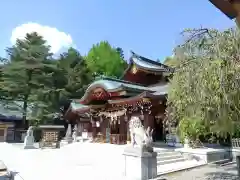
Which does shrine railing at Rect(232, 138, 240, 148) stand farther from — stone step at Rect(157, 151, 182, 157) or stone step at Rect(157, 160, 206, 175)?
stone step at Rect(157, 151, 182, 157)

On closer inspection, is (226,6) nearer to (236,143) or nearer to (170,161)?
(170,161)

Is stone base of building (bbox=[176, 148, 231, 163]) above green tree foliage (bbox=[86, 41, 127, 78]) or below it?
below

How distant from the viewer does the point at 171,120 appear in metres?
9.13

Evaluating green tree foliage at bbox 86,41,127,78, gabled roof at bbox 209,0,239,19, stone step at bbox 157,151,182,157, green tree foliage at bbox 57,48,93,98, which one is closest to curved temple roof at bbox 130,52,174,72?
stone step at bbox 157,151,182,157

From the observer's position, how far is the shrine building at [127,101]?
16.8m

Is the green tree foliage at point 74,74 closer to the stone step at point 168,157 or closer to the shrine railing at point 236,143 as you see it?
the stone step at point 168,157

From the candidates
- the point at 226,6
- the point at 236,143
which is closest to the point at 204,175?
the point at 236,143

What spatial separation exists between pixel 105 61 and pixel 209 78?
38.6 meters

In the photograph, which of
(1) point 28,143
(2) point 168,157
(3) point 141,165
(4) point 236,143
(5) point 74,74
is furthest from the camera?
(5) point 74,74

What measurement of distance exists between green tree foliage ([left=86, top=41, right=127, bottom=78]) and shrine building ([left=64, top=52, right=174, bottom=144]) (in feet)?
59.7

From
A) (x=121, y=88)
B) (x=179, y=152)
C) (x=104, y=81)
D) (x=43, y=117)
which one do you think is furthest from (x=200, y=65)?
(x=43, y=117)

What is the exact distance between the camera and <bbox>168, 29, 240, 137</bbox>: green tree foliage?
19.2 ft

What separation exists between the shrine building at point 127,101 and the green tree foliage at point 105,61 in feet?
59.7

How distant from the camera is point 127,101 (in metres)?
16.8
